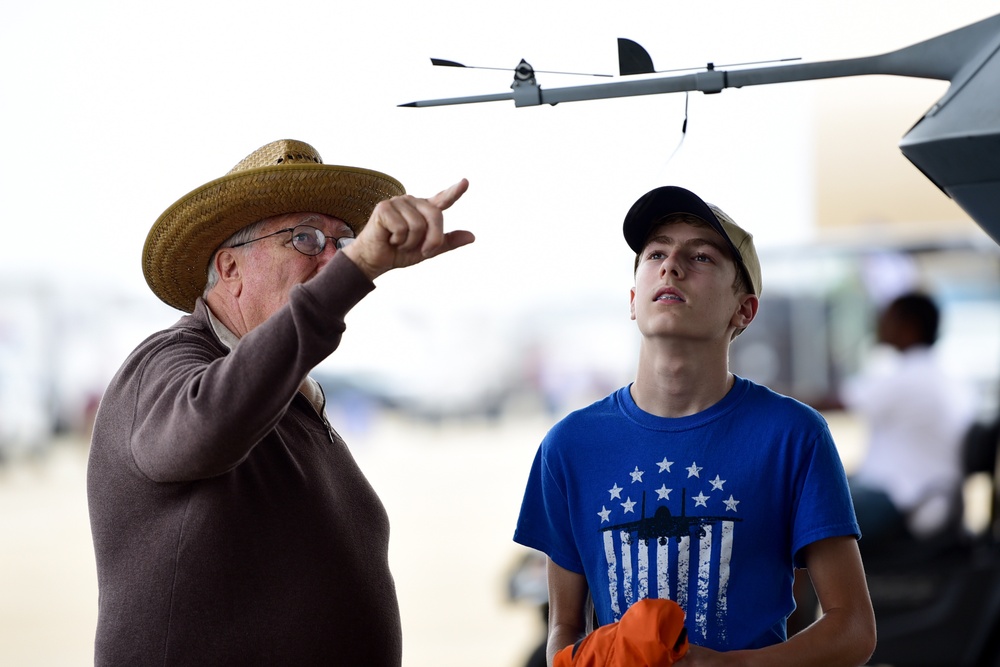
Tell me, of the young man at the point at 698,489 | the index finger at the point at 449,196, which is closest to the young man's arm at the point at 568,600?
the young man at the point at 698,489

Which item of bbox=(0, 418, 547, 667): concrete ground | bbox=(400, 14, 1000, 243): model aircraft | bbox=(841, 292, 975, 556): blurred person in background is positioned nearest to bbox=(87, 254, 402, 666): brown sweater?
bbox=(400, 14, 1000, 243): model aircraft

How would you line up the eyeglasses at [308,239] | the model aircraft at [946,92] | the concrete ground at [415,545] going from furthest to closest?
the concrete ground at [415,545]
the eyeglasses at [308,239]
the model aircraft at [946,92]

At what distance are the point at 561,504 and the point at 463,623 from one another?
17.6 feet

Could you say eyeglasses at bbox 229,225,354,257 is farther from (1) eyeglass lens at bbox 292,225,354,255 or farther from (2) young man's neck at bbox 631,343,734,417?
(2) young man's neck at bbox 631,343,734,417

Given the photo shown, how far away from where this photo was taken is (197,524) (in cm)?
147

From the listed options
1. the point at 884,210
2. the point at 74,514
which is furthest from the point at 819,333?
the point at 74,514

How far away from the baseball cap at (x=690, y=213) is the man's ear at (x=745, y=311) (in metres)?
0.01

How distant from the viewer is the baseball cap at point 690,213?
5.13 feet

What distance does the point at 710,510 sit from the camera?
1481 mm

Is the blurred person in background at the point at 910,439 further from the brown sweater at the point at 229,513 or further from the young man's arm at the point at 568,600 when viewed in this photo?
the brown sweater at the point at 229,513

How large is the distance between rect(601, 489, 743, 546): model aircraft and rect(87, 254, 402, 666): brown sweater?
43 cm

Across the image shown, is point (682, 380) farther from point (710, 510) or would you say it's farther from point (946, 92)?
point (946, 92)

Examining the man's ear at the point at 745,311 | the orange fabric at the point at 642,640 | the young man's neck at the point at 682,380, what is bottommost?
the orange fabric at the point at 642,640

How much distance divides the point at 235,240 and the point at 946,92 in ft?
3.68
